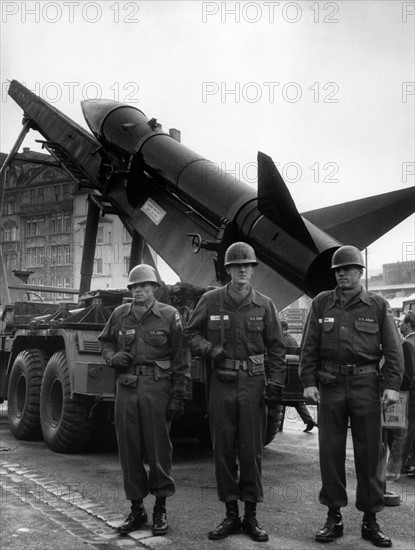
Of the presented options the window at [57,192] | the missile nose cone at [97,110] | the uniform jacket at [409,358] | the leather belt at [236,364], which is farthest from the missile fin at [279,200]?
the window at [57,192]

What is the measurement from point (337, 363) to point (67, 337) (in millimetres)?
3692

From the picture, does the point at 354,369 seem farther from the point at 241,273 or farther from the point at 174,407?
the point at 174,407

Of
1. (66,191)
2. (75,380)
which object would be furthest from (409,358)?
(66,191)

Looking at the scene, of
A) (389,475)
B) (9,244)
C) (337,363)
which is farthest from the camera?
(9,244)

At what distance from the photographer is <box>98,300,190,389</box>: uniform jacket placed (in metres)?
4.97

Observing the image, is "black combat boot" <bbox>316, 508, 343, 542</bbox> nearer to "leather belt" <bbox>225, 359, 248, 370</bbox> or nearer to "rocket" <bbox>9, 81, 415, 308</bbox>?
"leather belt" <bbox>225, 359, 248, 370</bbox>

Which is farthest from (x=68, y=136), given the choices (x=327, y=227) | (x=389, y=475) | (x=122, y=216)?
(x=389, y=475)

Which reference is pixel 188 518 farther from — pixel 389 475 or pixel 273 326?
pixel 389 475

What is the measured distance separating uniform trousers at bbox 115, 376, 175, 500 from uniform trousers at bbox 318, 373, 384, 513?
103cm

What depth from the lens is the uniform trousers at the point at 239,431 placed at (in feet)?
15.6

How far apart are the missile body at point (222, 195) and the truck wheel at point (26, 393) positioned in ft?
8.37

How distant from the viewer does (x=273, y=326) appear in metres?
4.94

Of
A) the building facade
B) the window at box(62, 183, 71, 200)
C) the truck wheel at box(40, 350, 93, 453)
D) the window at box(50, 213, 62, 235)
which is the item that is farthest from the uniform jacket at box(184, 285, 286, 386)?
the window at box(50, 213, 62, 235)

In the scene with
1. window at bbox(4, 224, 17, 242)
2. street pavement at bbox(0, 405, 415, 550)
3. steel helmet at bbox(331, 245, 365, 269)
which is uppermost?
window at bbox(4, 224, 17, 242)
